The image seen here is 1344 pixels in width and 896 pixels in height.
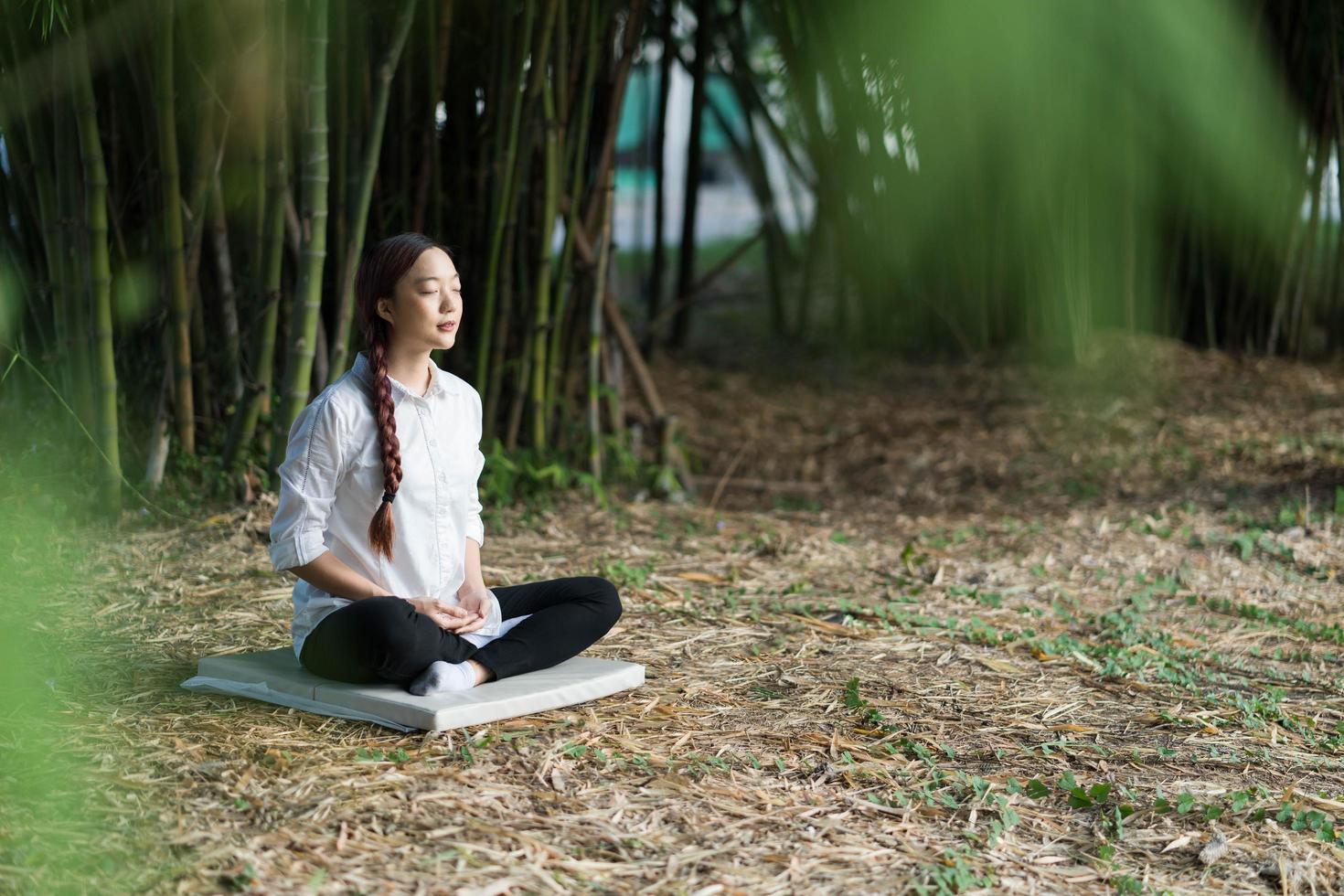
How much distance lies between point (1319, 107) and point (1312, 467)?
1362 millimetres

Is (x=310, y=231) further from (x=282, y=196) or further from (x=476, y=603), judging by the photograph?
(x=476, y=603)

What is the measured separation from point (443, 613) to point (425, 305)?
375 millimetres

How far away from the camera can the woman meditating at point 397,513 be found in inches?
60.6

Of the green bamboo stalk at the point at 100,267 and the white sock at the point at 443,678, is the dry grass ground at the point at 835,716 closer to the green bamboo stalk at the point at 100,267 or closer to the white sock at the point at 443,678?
the white sock at the point at 443,678

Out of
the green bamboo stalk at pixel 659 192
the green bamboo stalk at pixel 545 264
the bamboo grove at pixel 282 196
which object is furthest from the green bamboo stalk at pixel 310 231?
the green bamboo stalk at pixel 659 192

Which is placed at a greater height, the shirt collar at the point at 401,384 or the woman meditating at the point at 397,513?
the shirt collar at the point at 401,384

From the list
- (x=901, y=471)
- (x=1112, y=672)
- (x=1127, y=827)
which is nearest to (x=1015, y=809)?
(x=1127, y=827)

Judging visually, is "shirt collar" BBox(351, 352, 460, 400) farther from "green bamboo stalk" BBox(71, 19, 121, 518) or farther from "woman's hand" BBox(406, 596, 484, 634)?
"green bamboo stalk" BBox(71, 19, 121, 518)

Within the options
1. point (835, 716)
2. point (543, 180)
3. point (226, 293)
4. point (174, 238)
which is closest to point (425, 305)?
point (835, 716)

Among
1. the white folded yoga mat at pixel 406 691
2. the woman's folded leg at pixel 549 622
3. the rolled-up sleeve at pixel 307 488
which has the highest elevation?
the rolled-up sleeve at pixel 307 488

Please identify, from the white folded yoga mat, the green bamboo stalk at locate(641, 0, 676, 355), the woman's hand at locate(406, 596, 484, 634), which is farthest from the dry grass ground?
the green bamboo stalk at locate(641, 0, 676, 355)

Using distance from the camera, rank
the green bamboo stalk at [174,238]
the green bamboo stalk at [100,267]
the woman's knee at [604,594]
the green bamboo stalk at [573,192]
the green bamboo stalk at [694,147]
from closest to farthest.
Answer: the woman's knee at [604,594] < the green bamboo stalk at [100,267] < the green bamboo stalk at [174,238] < the green bamboo stalk at [573,192] < the green bamboo stalk at [694,147]

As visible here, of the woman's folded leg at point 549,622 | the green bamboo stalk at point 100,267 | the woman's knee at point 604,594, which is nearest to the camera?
the woman's folded leg at point 549,622

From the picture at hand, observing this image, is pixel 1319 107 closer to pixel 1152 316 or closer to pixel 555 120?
pixel 1152 316
